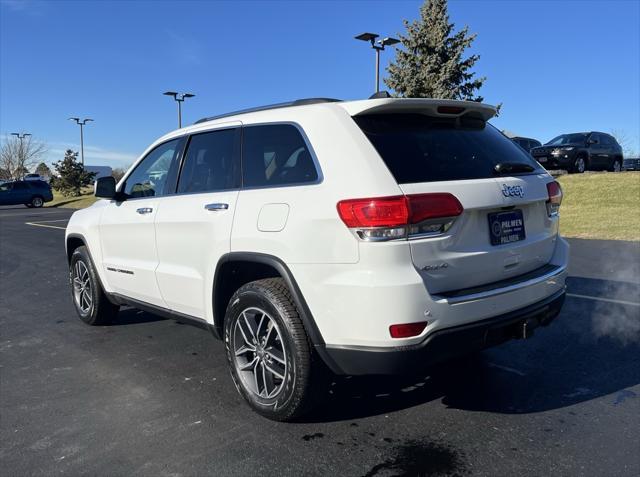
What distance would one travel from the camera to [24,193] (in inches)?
1361

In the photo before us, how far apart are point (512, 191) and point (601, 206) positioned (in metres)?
15.4

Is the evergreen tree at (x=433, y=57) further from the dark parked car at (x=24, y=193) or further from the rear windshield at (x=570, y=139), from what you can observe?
the dark parked car at (x=24, y=193)

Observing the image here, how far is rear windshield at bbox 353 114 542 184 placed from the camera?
2.85m

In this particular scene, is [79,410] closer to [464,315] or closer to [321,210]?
[321,210]

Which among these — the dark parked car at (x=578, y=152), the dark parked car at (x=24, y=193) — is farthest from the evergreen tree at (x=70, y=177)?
the dark parked car at (x=578, y=152)

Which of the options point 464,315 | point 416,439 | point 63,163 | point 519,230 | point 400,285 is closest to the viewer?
point 400,285

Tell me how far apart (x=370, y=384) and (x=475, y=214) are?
5.09ft

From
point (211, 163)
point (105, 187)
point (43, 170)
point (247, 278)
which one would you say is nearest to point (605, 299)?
point (247, 278)

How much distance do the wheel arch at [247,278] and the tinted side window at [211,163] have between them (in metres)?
0.55

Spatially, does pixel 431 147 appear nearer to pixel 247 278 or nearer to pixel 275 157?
pixel 275 157

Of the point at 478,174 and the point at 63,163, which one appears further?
the point at 63,163

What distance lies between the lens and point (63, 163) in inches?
1788

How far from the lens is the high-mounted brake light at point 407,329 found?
2598 mm

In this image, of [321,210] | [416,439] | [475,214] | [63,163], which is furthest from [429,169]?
[63,163]
